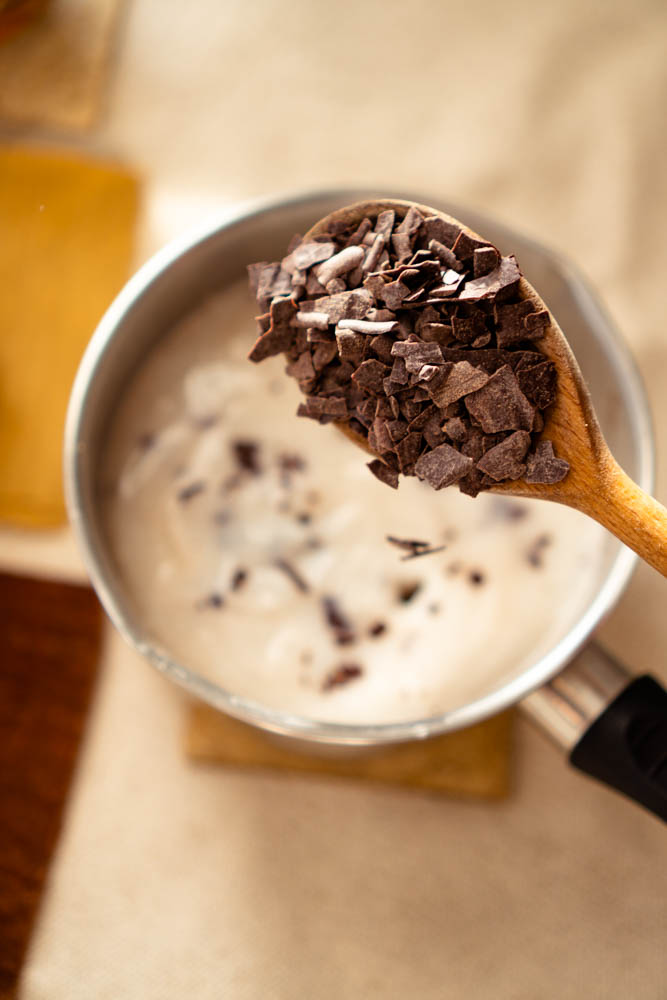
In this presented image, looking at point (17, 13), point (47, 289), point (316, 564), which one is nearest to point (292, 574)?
point (316, 564)

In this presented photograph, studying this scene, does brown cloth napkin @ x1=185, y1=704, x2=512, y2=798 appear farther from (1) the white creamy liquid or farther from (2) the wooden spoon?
(2) the wooden spoon

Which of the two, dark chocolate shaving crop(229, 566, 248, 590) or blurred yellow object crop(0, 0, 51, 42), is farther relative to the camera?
blurred yellow object crop(0, 0, 51, 42)

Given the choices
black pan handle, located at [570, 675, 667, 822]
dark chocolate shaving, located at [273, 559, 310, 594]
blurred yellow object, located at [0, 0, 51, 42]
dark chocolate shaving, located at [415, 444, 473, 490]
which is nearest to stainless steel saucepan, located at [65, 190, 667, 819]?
black pan handle, located at [570, 675, 667, 822]

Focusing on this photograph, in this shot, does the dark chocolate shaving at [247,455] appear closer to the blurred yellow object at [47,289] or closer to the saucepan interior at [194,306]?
→ the saucepan interior at [194,306]

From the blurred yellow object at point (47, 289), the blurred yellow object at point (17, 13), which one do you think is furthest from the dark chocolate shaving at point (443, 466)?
the blurred yellow object at point (17, 13)

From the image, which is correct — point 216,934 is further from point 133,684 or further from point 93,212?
point 93,212

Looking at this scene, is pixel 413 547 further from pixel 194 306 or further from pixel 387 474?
pixel 194 306

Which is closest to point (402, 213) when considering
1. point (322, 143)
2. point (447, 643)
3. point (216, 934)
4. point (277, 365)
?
point (277, 365)
